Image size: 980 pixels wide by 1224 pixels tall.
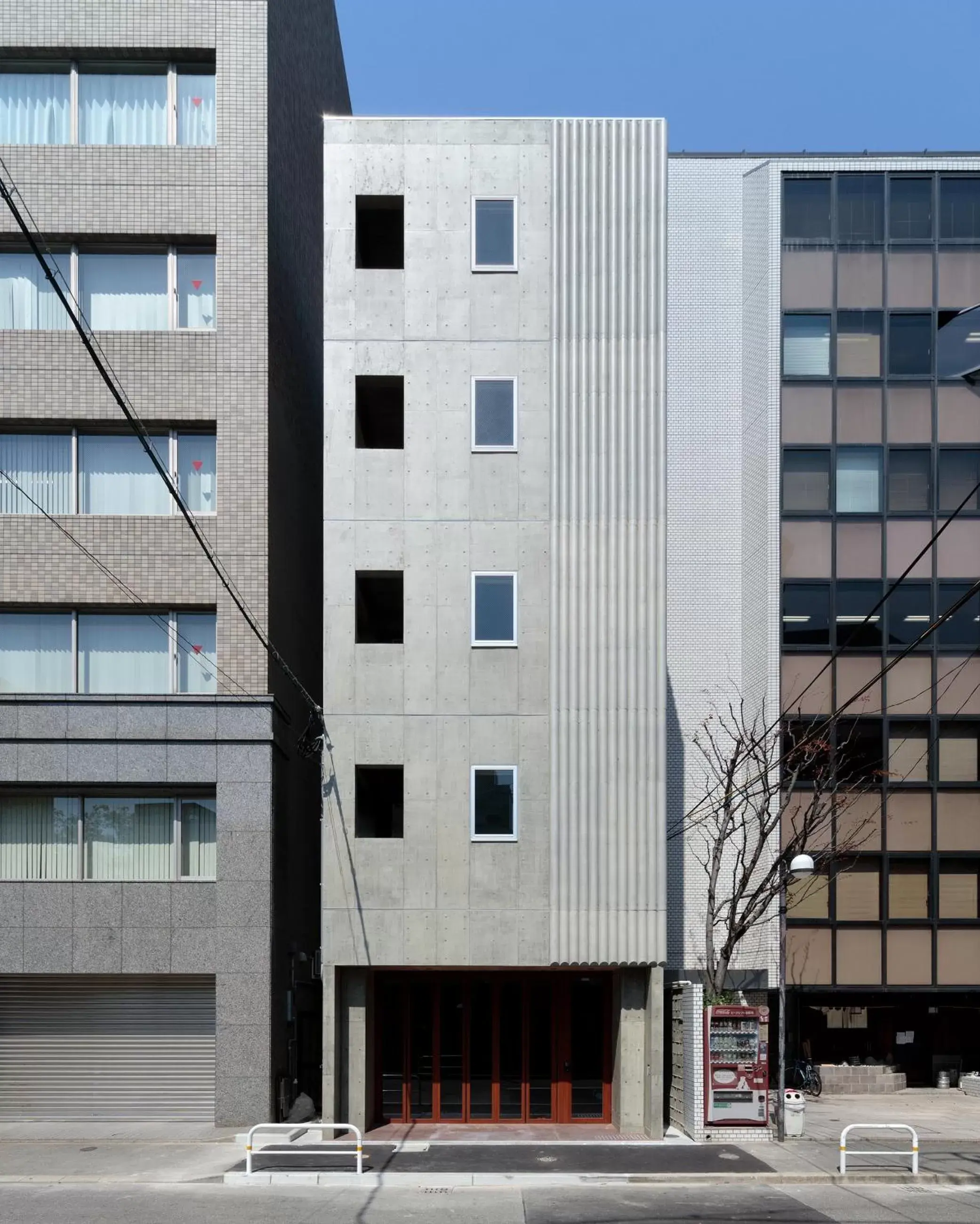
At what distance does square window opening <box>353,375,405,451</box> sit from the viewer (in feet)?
78.5

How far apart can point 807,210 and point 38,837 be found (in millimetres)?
21647

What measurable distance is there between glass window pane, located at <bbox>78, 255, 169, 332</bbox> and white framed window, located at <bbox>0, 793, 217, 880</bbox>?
29.9ft

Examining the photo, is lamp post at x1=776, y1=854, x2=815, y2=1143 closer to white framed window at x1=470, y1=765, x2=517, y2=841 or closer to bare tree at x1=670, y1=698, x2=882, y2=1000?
bare tree at x1=670, y1=698, x2=882, y2=1000

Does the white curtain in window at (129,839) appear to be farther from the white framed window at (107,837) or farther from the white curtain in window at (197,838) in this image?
the white curtain in window at (197,838)

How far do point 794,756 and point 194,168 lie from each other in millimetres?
17262

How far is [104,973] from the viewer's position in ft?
74.6

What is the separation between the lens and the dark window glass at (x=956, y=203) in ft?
94.5

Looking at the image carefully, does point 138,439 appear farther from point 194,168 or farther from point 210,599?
point 194,168

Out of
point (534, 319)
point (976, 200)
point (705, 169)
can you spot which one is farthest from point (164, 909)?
point (976, 200)

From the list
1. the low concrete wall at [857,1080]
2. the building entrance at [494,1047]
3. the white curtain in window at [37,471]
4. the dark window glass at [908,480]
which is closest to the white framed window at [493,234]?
the white curtain in window at [37,471]

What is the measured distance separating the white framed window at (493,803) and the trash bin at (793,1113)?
6454 millimetres

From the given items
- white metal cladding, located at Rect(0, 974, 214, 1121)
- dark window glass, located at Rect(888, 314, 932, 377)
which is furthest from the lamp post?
dark window glass, located at Rect(888, 314, 932, 377)

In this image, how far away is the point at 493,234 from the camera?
23.7 m

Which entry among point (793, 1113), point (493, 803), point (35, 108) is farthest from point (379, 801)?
point (35, 108)
